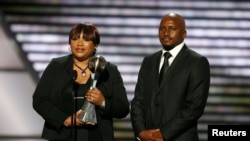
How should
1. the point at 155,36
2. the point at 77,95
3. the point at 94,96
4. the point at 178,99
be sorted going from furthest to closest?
the point at 155,36 < the point at 178,99 < the point at 77,95 < the point at 94,96

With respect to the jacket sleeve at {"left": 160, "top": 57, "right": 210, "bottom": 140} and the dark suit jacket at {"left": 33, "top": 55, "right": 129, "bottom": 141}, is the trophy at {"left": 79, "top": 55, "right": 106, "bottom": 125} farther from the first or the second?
the jacket sleeve at {"left": 160, "top": 57, "right": 210, "bottom": 140}

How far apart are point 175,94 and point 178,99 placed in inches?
1.3

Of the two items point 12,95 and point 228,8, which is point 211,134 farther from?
point 12,95

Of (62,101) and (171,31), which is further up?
(171,31)

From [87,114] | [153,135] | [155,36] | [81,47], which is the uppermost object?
[81,47]

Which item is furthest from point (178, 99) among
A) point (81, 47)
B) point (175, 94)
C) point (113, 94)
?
point (81, 47)

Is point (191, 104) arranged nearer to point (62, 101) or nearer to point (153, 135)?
point (153, 135)

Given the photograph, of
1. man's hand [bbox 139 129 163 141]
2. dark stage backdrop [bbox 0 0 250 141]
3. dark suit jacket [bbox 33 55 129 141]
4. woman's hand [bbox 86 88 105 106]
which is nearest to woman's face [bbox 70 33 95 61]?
dark suit jacket [bbox 33 55 129 141]

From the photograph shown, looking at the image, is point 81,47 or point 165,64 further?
point 165,64

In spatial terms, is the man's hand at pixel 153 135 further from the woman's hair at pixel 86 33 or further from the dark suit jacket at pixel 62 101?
Answer: the woman's hair at pixel 86 33

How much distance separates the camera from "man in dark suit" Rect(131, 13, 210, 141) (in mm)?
3381

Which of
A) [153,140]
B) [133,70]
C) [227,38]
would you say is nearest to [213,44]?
[227,38]

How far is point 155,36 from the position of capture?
17.5ft

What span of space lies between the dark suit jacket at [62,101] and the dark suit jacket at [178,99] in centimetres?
18
